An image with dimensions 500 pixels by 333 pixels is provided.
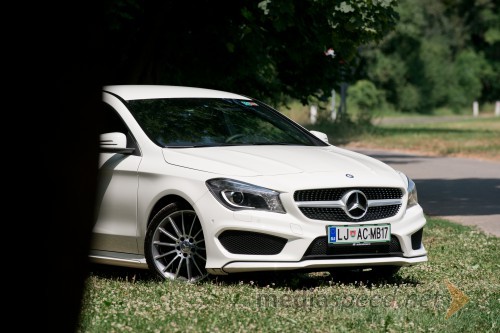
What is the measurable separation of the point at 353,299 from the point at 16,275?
4.51 m

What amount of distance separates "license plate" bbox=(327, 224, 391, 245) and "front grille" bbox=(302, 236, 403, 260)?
4 cm

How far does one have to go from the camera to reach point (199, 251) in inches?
324

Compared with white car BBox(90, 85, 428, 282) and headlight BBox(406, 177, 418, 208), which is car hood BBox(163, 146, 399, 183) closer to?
white car BBox(90, 85, 428, 282)

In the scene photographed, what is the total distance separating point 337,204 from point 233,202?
2.30 ft

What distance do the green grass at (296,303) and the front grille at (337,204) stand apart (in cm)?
48

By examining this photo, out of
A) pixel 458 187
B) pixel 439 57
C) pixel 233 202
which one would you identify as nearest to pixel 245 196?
pixel 233 202

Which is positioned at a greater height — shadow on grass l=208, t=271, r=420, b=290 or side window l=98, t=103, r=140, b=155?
side window l=98, t=103, r=140, b=155

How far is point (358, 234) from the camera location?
814cm

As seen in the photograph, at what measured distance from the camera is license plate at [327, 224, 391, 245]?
8.05 metres

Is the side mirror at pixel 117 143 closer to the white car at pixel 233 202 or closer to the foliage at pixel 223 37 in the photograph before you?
the white car at pixel 233 202

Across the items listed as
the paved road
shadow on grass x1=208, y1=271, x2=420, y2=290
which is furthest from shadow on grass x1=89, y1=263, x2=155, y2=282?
the paved road

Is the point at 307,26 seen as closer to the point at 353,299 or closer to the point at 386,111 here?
the point at 353,299

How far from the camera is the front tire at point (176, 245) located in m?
8.20

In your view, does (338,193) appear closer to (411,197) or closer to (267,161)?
(267,161)
